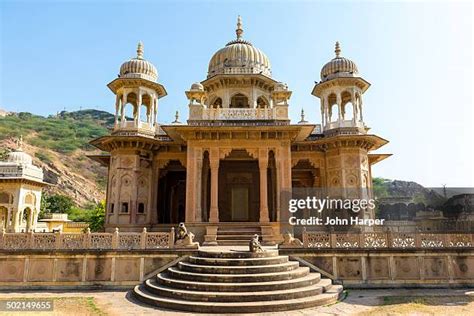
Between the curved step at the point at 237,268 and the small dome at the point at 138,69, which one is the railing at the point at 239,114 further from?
the curved step at the point at 237,268

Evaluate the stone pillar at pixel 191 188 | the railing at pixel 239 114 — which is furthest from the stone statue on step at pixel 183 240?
the railing at pixel 239 114

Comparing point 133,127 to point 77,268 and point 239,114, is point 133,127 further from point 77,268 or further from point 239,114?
point 77,268

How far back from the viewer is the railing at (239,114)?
16766 mm

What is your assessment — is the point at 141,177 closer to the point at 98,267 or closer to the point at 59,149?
the point at 98,267

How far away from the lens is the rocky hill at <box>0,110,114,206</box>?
239 feet

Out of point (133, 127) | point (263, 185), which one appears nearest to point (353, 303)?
point (263, 185)

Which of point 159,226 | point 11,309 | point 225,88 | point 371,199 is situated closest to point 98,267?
point 11,309

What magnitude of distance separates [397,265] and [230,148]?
8877 mm

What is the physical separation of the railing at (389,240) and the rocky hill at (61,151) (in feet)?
210

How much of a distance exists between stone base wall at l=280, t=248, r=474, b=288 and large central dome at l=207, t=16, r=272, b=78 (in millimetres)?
13039

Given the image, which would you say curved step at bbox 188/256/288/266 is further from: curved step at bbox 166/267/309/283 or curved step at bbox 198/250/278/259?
curved step at bbox 166/267/309/283

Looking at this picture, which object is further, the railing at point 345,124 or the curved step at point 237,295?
the railing at point 345,124

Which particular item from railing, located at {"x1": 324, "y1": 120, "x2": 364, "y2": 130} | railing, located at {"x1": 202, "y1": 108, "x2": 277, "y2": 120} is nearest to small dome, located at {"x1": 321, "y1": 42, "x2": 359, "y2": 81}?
railing, located at {"x1": 324, "y1": 120, "x2": 364, "y2": 130}

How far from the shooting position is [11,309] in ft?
29.2
